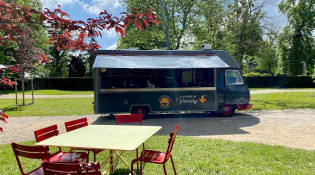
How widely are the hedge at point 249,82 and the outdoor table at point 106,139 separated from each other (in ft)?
92.1

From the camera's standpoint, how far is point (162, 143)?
679 cm

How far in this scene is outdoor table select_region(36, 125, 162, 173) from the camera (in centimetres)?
346

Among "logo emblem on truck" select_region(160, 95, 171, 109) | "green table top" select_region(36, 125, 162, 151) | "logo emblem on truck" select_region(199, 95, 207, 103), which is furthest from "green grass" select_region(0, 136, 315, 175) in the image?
"logo emblem on truck" select_region(199, 95, 207, 103)

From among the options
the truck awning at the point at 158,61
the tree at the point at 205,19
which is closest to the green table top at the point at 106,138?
the truck awning at the point at 158,61

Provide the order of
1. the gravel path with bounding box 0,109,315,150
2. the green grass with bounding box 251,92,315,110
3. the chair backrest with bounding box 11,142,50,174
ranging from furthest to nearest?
the green grass with bounding box 251,92,315,110
the gravel path with bounding box 0,109,315,150
the chair backrest with bounding box 11,142,50,174

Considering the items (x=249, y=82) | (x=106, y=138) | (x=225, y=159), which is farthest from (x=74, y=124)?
(x=249, y=82)

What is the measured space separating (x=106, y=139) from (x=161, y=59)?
6.98 metres

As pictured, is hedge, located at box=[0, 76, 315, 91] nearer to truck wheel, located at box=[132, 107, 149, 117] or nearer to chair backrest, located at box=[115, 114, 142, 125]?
truck wheel, located at box=[132, 107, 149, 117]

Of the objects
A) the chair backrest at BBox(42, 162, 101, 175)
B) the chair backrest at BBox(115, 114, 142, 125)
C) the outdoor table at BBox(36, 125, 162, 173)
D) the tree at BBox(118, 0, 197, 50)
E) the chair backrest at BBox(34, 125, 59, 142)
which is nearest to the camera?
the chair backrest at BBox(42, 162, 101, 175)

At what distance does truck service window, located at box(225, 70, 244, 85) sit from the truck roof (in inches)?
12.0

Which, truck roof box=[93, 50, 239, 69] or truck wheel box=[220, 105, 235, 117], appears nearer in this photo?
truck roof box=[93, 50, 239, 69]

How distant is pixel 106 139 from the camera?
3.88m

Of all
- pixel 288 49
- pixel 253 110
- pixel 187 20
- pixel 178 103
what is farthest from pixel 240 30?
Answer: pixel 288 49

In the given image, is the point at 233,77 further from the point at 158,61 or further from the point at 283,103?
the point at 283,103
